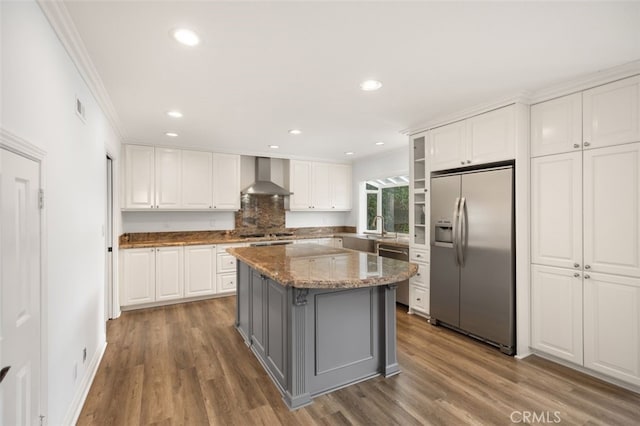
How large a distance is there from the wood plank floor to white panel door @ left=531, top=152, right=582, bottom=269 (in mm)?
977

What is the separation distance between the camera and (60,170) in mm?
1752

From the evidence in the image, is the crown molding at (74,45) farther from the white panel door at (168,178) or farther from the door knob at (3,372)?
the white panel door at (168,178)

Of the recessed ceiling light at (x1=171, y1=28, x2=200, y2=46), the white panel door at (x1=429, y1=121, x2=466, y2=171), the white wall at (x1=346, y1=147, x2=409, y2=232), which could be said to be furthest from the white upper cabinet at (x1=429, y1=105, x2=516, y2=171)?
the recessed ceiling light at (x1=171, y1=28, x2=200, y2=46)

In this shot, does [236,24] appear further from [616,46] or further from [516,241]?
[516,241]

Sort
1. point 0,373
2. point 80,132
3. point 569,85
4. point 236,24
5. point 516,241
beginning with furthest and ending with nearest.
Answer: point 516,241, point 569,85, point 80,132, point 236,24, point 0,373

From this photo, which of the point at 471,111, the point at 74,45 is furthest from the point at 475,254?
the point at 74,45

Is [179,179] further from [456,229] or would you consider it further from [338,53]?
[456,229]

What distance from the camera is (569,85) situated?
2.50 metres

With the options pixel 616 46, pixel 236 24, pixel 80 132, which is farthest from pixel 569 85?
pixel 80 132

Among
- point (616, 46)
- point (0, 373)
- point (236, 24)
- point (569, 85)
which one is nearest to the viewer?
point (0, 373)

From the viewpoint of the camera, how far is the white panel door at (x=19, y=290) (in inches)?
46.1

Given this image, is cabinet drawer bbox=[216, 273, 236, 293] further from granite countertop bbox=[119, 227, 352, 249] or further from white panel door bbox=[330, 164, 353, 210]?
white panel door bbox=[330, 164, 353, 210]

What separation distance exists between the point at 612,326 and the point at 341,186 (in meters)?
4.52

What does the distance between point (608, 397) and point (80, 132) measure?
425 centimetres
